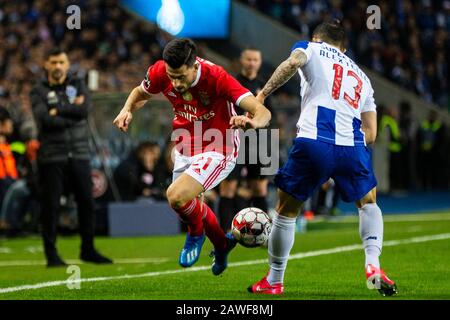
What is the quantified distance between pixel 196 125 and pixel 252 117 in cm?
94

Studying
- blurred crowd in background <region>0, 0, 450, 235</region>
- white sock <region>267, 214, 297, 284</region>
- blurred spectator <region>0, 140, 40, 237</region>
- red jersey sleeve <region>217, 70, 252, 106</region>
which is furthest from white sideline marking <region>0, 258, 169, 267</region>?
blurred crowd in background <region>0, 0, 450, 235</region>

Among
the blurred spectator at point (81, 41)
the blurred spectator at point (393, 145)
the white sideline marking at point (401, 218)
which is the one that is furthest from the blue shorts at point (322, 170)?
the blurred spectator at point (393, 145)

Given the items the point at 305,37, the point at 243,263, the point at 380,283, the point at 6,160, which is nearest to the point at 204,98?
the point at 380,283

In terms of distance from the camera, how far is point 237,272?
36.2 feet

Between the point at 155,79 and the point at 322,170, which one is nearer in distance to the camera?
the point at 322,170

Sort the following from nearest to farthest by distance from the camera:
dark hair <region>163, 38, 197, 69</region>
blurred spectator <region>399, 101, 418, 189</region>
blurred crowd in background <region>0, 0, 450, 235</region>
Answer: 1. dark hair <region>163, 38, 197, 69</region>
2. blurred crowd in background <region>0, 0, 450, 235</region>
3. blurred spectator <region>399, 101, 418, 189</region>

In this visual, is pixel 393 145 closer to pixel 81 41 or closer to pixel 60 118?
pixel 81 41

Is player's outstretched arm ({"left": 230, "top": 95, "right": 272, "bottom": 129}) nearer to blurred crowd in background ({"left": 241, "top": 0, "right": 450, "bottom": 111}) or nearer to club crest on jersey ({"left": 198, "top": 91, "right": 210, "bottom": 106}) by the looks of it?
club crest on jersey ({"left": 198, "top": 91, "right": 210, "bottom": 106})

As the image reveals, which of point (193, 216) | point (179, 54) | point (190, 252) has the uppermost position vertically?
point (179, 54)

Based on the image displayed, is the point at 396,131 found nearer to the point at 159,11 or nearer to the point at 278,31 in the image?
the point at 278,31

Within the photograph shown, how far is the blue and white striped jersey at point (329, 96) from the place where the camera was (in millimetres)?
8734

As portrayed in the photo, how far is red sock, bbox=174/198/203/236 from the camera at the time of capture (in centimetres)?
957

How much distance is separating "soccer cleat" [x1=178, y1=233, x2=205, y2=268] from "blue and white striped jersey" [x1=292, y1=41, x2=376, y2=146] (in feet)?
5.09

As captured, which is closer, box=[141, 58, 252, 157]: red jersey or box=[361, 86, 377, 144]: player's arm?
box=[361, 86, 377, 144]: player's arm
